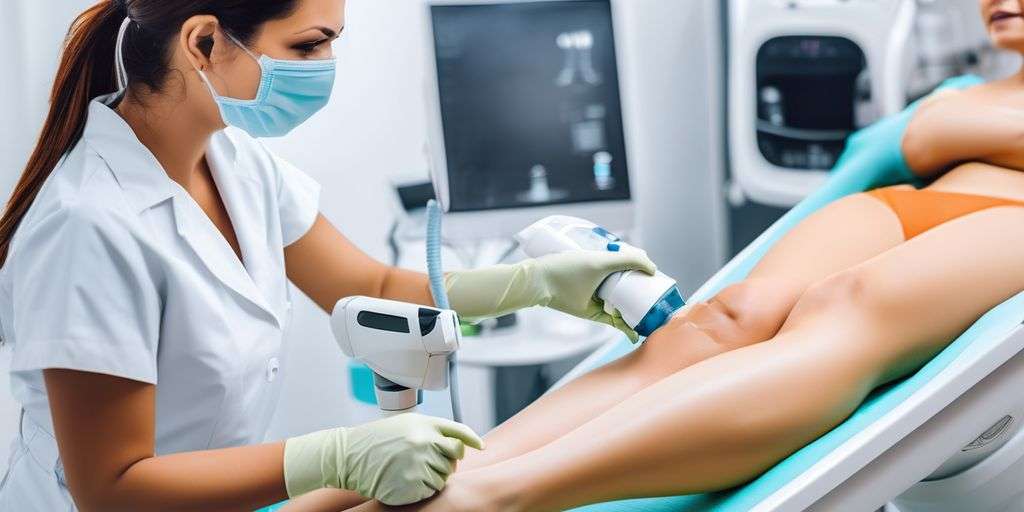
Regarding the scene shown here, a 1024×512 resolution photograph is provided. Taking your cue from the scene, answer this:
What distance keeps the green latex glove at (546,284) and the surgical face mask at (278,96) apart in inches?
13.8

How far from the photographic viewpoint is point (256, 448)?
1.10 metres

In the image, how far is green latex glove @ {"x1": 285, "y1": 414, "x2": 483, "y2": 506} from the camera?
42.4 inches

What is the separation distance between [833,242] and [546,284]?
48cm

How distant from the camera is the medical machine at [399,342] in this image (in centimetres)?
114

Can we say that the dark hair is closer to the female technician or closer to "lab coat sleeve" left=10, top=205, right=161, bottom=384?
the female technician

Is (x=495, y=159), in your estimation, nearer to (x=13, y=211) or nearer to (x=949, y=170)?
(x=949, y=170)

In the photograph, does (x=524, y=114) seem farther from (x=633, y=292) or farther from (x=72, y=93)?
(x=72, y=93)

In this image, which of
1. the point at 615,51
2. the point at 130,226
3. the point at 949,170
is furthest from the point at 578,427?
the point at 615,51

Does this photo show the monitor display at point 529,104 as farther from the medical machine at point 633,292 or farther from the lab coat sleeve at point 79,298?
the lab coat sleeve at point 79,298

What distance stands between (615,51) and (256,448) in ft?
5.08

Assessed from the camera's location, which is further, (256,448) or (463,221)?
(463,221)

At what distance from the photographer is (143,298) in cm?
113

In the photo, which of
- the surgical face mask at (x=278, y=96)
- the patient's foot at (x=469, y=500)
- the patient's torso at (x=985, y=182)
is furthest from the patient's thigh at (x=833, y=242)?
the surgical face mask at (x=278, y=96)

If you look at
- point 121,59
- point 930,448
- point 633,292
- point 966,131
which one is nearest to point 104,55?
point 121,59
